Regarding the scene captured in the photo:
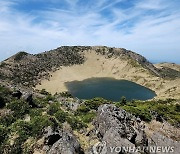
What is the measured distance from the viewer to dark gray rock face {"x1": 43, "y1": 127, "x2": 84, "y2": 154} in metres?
26.3

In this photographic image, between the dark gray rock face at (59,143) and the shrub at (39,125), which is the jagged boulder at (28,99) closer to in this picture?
the shrub at (39,125)

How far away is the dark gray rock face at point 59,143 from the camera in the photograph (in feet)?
86.3

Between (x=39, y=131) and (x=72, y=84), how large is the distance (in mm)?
147793

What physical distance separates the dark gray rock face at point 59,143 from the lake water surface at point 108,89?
109429 mm

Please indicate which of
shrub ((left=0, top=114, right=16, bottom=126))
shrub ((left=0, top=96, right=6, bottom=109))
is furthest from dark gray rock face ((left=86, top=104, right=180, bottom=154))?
shrub ((left=0, top=96, right=6, bottom=109))

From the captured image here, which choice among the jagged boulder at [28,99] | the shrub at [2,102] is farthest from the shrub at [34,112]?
the shrub at [2,102]

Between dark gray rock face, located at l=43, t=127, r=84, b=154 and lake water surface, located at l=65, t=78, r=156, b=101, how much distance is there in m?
109

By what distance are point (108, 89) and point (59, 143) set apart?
448 feet

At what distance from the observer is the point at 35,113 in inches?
1528

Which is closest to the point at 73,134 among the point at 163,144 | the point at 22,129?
the point at 22,129

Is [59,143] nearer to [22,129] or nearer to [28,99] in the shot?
[22,129]

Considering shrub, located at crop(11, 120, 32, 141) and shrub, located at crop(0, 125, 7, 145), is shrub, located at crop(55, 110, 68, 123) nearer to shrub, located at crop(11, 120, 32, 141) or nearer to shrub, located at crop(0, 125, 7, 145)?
shrub, located at crop(11, 120, 32, 141)

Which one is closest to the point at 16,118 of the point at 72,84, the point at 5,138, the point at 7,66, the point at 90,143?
the point at 5,138

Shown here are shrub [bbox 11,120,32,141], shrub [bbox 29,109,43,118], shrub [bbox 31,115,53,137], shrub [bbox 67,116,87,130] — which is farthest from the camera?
shrub [bbox 29,109,43,118]
